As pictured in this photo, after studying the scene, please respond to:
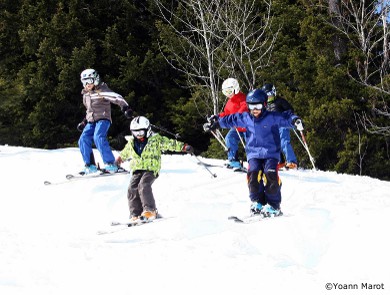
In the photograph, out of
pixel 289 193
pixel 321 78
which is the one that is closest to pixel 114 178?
pixel 289 193

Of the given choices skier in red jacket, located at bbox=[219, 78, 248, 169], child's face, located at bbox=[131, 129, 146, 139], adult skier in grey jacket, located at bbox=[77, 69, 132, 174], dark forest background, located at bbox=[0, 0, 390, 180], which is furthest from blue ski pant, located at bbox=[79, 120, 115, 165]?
dark forest background, located at bbox=[0, 0, 390, 180]

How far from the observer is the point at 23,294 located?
455 centimetres

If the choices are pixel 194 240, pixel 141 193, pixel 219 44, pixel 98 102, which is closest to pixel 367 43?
pixel 219 44

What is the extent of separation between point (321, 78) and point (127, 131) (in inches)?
290

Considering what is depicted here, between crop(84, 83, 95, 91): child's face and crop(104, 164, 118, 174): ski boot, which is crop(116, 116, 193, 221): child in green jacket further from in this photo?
crop(84, 83, 95, 91): child's face

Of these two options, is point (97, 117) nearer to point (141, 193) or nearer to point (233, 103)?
point (233, 103)

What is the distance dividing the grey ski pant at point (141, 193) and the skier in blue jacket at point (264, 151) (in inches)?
48.3

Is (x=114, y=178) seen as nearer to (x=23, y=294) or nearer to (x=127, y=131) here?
(x=23, y=294)

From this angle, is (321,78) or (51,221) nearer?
(51,221)

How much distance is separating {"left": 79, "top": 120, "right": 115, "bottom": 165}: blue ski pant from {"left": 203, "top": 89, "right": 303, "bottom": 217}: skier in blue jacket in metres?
3.35

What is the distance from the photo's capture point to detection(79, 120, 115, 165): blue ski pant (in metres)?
10.0

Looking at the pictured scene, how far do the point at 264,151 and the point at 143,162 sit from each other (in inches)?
59.8

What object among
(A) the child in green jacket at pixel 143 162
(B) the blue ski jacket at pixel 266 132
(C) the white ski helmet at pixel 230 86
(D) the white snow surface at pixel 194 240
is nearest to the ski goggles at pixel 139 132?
(A) the child in green jacket at pixel 143 162

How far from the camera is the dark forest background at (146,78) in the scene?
18125 mm
